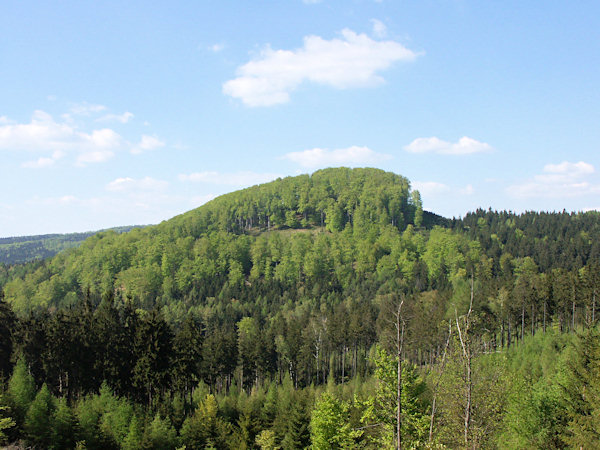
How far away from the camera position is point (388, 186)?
19662 centimetres

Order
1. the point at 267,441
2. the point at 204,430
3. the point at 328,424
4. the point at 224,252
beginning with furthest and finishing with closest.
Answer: the point at 224,252, the point at 204,430, the point at 267,441, the point at 328,424

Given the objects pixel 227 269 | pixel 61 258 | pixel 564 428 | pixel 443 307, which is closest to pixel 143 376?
pixel 564 428

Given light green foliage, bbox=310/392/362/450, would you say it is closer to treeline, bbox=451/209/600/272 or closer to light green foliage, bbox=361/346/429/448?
light green foliage, bbox=361/346/429/448

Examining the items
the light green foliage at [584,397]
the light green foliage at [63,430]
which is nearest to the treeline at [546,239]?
the light green foliage at [584,397]

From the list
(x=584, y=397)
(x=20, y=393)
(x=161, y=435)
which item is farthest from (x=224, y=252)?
(x=584, y=397)

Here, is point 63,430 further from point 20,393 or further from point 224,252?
point 224,252

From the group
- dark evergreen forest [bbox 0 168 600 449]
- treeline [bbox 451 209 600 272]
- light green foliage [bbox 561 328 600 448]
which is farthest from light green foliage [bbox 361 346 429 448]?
treeline [bbox 451 209 600 272]

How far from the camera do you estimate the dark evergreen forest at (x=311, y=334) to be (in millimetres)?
26984

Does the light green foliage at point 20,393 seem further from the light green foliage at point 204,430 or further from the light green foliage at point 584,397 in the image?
the light green foliage at point 584,397

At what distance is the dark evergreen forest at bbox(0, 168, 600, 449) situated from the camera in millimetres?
26984

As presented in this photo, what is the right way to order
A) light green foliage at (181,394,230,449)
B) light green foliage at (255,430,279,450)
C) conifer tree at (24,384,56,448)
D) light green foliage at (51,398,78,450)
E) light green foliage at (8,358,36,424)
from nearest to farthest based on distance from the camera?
1. conifer tree at (24,384,56,448)
2. light green foliage at (51,398,78,450)
3. light green foliage at (8,358,36,424)
4. light green foliage at (255,430,279,450)
5. light green foliage at (181,394,230,449)

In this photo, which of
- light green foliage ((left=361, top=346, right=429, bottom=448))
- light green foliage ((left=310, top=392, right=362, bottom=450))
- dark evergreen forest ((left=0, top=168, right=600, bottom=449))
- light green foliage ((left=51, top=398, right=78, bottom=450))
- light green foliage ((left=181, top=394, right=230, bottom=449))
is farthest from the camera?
light green foliage ((left=181, top=394, right=230, bottom=449))

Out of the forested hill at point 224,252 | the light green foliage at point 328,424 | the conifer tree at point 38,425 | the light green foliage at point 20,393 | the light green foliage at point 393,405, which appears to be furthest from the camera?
the forested hill at point 224,252

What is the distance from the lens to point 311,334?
76.9 m
